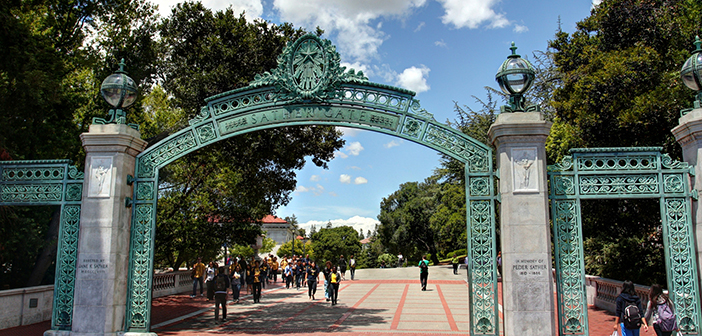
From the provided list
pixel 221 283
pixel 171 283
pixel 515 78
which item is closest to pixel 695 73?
pixel 515 78

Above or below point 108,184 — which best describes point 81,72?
above

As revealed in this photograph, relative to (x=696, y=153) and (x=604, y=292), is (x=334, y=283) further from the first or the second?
(x=696, y=153)

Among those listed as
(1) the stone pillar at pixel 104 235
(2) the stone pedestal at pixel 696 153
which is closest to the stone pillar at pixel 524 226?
(2) the stone pedestal at pixel 696 153

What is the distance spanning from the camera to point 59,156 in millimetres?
13727

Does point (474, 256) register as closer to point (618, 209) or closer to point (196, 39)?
point (618, 209)

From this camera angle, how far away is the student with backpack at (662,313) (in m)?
6.75

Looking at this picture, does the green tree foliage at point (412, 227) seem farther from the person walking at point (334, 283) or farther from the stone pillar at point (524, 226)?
the stone pillar at point (524, 226)

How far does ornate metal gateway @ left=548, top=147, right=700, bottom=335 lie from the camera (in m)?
7.35

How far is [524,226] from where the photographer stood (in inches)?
293

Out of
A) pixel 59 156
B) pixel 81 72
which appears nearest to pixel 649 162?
pixel 59 156

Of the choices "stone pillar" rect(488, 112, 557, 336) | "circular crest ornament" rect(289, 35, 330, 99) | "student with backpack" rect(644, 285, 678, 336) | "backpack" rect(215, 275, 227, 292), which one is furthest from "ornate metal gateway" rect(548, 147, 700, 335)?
"backpack" rect(215, 275, 227, 292)

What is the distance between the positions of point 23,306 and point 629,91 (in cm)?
1582

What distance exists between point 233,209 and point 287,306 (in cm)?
711

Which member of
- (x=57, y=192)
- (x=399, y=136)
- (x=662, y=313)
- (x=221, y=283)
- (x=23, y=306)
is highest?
(x=399, y=136)
